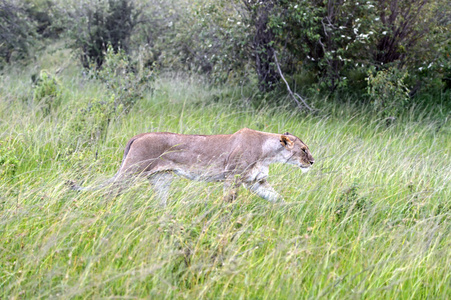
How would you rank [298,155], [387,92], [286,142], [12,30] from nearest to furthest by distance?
[286,142]
[298,155]
[387,92]
[12,30]

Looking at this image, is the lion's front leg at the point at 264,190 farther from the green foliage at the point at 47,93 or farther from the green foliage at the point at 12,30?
the green foliage at the point at 12,30

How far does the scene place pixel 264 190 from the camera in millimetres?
4930

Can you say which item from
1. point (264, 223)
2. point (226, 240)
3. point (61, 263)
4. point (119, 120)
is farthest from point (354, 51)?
point (61, 263)

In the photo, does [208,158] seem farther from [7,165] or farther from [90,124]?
[90,124]

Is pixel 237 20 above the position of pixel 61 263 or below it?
above

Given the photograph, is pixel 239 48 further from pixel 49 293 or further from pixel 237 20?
pixel 49 293

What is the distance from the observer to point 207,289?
10.7 feet

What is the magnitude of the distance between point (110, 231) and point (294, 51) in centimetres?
733

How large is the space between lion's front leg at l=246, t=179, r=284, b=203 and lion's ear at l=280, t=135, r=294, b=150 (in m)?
0.45

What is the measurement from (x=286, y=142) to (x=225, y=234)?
1.65m

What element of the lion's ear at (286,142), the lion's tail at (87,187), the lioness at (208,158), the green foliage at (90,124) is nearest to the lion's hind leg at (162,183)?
the lioness at (208,158)

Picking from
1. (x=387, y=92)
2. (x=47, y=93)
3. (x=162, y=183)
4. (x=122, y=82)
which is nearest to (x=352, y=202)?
(x=162, y=183)

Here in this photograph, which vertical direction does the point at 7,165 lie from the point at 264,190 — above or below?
below

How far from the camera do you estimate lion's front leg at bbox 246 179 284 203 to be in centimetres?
485
